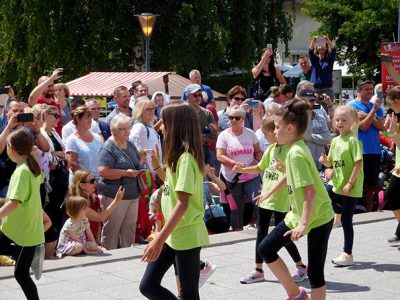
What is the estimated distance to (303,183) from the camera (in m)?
6.34

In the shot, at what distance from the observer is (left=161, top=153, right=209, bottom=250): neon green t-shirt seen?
18.1ft

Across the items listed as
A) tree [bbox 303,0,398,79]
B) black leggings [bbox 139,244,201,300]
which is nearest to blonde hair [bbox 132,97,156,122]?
black leggings [bbox 139,244,201,300]

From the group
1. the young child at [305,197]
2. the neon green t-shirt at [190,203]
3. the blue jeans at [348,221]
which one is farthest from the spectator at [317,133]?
the neon green t-shirt at [190,203]

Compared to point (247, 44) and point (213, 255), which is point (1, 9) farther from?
point (213, 255)

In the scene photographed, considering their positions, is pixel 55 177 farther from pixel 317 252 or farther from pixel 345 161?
pixel 317 252

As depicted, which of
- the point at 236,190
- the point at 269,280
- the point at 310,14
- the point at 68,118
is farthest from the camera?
the point at 310,14

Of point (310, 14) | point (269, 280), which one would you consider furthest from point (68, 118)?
point (310, 14)

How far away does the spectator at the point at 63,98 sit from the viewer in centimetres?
1170

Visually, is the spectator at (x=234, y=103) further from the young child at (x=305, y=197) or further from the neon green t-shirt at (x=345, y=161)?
the young child at (x=305, y=197)

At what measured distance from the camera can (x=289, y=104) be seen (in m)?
6.63

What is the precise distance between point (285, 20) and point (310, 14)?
55.9 feet

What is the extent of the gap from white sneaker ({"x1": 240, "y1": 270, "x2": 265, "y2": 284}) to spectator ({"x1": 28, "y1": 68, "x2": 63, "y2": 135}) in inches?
158

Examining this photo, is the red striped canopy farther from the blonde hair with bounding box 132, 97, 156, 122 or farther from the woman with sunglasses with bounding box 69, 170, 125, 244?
the woman with sunglasses with bounding box 69, 170, 125, 244

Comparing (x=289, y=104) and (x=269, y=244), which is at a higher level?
(x=289, y=104)
